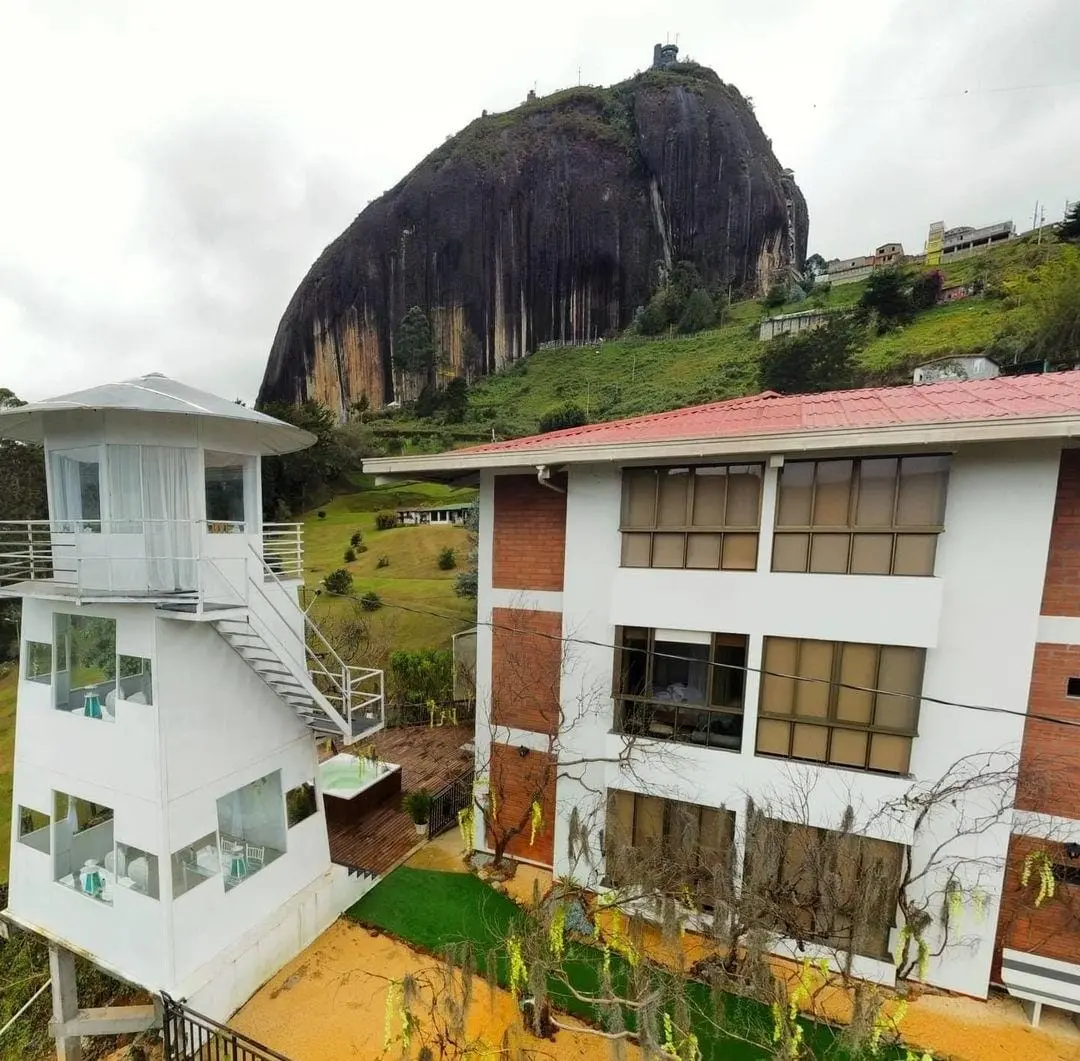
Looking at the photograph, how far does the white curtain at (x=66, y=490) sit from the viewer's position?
699 centimetres

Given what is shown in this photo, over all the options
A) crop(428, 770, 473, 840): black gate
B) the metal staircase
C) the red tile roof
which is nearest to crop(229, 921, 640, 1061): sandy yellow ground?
crop(428, 770, 473, 840): black gate

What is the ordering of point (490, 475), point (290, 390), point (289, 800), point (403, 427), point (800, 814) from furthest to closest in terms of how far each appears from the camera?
point (290, 390) < point (403, 427) < point (490, 475) < point (289, 800) < point (800, 814)

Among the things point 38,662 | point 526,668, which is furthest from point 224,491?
point 526,668

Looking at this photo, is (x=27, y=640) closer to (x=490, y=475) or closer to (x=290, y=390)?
(x=490, y=475)

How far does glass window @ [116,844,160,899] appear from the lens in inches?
258

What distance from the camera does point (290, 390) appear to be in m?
70.8

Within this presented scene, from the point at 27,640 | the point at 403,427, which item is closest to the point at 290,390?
the point at 403,427

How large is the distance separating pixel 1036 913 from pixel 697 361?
4469 cm

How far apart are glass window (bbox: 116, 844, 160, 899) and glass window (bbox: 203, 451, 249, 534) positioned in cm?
421

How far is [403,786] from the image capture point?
12266 millimetres

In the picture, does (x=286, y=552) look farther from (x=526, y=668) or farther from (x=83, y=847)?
(x=83, y=847)

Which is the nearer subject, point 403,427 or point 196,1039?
point 196,1039

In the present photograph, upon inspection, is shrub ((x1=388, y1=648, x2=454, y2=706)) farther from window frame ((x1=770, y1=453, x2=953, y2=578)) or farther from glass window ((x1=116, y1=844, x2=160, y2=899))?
window frame ((x1=770, y1=453, x2=953, y2=578))

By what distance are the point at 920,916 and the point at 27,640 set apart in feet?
41.7
